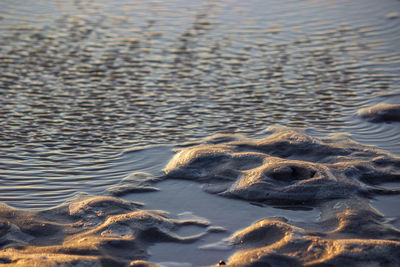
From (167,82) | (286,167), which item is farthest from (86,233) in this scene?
(167,82)

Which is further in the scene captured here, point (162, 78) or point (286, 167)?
point (162, 78)

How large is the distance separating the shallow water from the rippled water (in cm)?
2

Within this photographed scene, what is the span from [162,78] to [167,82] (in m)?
0.12

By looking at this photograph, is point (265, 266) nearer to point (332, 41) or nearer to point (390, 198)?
point (390, 198)

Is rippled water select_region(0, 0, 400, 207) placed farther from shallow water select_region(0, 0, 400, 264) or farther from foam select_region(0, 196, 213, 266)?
foam select_region(0, 196, 213, 266)

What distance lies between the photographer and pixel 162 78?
6.12 m

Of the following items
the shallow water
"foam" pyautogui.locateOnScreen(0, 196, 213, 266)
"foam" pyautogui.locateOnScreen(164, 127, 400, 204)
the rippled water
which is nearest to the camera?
"foam" pyautogui.locateOnScreen(0, 196, 213, 266)

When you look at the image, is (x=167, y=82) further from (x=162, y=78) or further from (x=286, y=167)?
(x=286, y=167)

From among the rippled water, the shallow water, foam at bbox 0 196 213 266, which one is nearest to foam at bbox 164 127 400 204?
the shallow water

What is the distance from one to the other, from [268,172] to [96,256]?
145cm

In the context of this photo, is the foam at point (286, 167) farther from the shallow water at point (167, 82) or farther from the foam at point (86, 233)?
the foam at point (86, 233)

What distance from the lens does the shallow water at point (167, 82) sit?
14.5 ft

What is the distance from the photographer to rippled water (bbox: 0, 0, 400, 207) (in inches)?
183

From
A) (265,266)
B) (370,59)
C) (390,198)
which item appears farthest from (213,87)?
(265,266)
